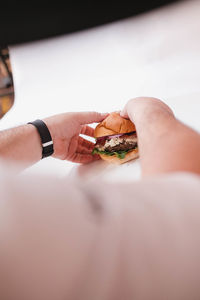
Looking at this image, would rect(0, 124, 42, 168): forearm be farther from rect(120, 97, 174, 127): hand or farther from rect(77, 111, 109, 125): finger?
rect(120, 97, 174, 127): hand

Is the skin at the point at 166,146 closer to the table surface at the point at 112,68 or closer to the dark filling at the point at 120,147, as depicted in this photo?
A: the dark filling at the point at 120,147

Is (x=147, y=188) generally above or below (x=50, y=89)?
below

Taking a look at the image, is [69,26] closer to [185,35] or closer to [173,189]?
[185,35]

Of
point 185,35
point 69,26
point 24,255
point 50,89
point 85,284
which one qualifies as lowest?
point 85,284

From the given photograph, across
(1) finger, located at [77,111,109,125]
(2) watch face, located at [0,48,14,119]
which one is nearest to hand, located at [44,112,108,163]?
(1) finger, located at [77,111,109,125]

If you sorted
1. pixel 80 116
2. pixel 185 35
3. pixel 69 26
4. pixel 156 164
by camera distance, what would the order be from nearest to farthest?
pixel 156 164 < pixel 80 116 < pixel 185 35 < pixel 69 26

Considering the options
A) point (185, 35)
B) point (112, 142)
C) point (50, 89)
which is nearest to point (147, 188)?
point (112, 142)

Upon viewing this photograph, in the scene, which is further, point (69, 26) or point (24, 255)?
point (69, 26)
